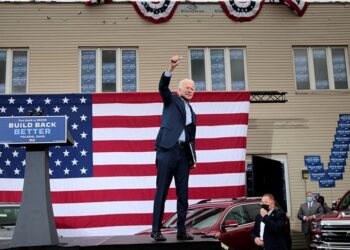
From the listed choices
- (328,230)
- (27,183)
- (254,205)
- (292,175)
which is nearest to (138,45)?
(292,175)

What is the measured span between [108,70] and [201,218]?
26.0ft

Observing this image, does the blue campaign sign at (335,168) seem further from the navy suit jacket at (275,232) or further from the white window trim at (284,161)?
the navy suit jacket at (275,232)

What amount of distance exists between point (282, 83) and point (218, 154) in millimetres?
5236

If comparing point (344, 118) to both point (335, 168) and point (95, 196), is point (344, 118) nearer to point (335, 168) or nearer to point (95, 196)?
point (335, 168)

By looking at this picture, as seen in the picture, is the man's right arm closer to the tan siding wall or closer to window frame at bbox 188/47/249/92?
the tan siding wall

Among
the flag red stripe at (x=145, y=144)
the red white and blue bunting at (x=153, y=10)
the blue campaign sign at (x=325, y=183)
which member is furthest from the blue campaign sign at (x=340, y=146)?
the red white and blue bunting at (x=153, y=10)

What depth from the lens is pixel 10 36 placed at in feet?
51.4

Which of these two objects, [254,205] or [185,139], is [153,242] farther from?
[254,205]

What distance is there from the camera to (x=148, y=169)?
11.6m

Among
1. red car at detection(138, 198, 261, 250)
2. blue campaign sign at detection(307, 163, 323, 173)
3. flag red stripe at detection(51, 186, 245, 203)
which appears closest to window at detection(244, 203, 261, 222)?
red car at detection(138, 198, 261, 250)

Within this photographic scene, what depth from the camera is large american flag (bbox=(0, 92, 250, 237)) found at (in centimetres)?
1128

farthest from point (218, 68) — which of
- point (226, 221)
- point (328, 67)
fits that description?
point (226, 221)

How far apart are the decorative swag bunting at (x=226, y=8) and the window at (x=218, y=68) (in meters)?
1.22

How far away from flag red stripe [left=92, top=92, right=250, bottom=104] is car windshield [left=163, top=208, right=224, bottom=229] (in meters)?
3.44
